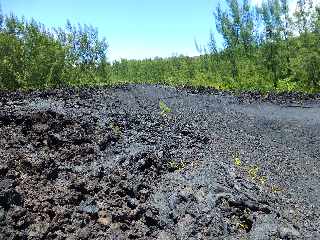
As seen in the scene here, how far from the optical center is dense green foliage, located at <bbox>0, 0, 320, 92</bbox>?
910 inches

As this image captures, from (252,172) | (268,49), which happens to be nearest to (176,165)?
(252,172)

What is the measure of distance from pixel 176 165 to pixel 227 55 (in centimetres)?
2820

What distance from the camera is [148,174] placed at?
27.7 ft

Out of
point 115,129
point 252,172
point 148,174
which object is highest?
point 115,129

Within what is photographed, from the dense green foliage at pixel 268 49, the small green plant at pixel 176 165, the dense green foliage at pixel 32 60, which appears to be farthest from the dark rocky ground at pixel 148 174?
the dense green foliage at pixel 268 49

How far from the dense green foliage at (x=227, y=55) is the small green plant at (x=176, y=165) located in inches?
585

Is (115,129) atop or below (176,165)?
atop

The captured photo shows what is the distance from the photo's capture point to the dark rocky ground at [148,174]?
7172mm

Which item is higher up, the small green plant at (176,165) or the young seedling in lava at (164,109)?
the young seedling in lava at (164,109)

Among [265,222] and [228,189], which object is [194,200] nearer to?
[228,189]

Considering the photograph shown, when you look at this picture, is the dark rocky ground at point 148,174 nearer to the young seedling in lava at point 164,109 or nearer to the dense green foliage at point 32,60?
the young seedling in lava at point 164,109

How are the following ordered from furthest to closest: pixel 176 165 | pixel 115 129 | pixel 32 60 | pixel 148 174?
pixel 32 60 → pixel 115 129 → pixel 176 165 → pixel 148 174

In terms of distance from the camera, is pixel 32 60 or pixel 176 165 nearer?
pixel 176 165

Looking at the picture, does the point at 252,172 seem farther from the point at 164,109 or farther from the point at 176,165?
the point at 164,109
